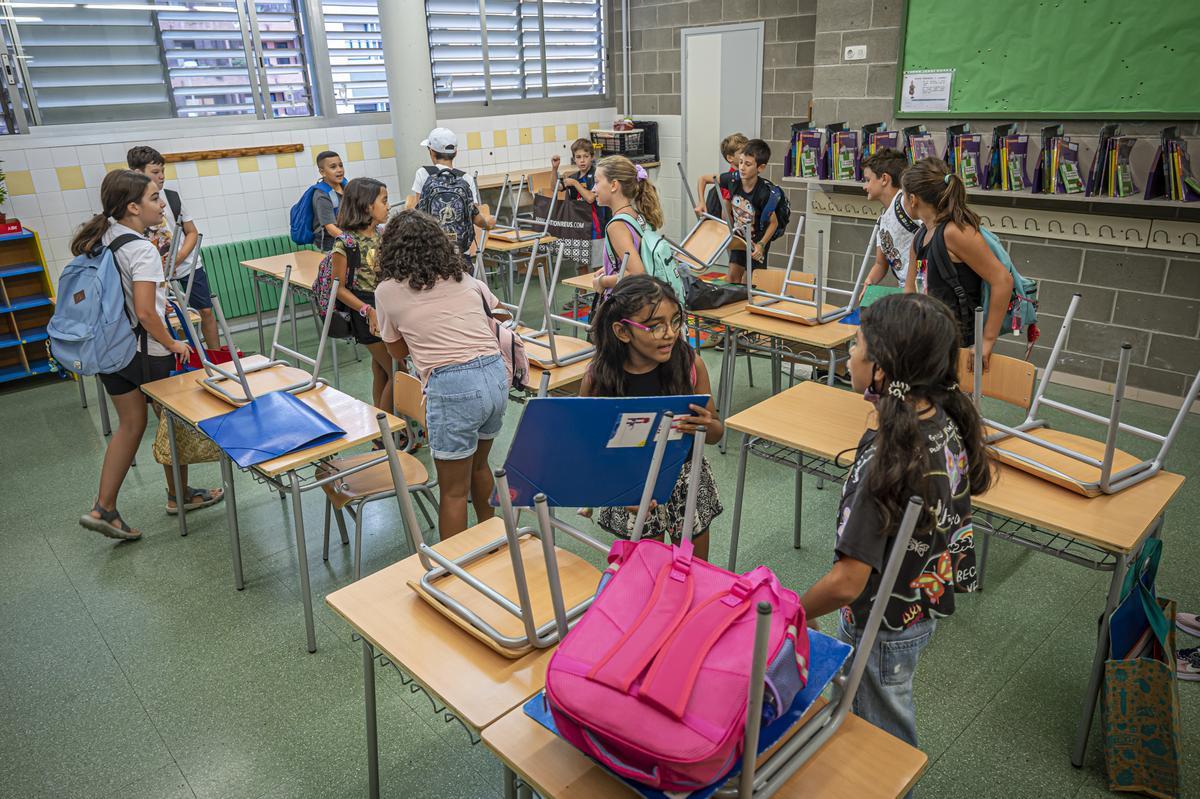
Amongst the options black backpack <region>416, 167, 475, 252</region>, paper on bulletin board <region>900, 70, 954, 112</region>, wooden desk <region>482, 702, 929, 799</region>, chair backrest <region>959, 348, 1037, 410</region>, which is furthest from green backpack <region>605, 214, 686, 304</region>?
paper on bulletin board <region>900, 70, 954, 112</region>

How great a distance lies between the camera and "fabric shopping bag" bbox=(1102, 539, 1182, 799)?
2051 millimetres

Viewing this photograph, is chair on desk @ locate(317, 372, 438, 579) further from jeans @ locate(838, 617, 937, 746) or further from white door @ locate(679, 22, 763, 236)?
white door @ locate(679, 22, 763, 236)

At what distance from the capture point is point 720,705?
42.3 inches

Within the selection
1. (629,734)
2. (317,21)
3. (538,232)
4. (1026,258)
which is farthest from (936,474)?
(317,21)

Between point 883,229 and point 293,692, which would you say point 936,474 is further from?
point 883,229

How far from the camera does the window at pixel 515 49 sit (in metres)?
7.39

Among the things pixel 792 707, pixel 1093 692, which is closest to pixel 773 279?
pixel 1093 692

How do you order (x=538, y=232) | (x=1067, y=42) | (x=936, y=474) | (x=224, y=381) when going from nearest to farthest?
(x=936, y=474) < (x=224, y=381) < (x=1067, y=42) < (x=538, y=232)

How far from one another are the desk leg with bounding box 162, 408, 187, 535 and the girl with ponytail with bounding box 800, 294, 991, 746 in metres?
2.78

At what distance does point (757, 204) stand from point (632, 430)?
380 cm

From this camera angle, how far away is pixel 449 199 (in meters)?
4.65

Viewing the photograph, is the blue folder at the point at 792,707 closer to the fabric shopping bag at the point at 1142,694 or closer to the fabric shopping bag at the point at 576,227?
the fabric shopping bag at the point at 1142,694

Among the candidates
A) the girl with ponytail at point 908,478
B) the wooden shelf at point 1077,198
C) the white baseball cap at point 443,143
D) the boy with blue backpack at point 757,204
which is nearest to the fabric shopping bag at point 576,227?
the boy with blue backpack at point 757,204

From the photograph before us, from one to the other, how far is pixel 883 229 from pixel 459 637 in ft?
9.59
